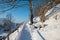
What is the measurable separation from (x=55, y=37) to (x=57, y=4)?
723 cm

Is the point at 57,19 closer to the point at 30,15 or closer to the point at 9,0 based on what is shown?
the point at 30,15

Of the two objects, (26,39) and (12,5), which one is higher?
(12,5)

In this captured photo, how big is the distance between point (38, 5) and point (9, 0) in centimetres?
213

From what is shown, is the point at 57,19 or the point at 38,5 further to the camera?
the point at 38,5

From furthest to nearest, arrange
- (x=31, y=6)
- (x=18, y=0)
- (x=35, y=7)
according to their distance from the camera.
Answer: (x=35, y=7)
(x=31, y=6)
(x=18, y=0)

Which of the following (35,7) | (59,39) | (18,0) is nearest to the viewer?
(59,39)

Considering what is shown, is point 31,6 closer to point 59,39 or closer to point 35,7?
point 35,7

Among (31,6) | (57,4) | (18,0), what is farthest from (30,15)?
(57,4)

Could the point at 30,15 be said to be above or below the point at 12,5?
below

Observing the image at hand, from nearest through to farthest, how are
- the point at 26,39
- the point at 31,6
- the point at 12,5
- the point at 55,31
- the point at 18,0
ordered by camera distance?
the point at 26,39, the point at 55,31, the point at 12,5, the point at 18,0, the point at 31,6

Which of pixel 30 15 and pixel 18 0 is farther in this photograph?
pixel 30 15

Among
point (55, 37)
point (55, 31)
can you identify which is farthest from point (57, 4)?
point (55, 37)

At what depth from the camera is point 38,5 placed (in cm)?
1174

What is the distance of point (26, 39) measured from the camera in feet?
24.5
